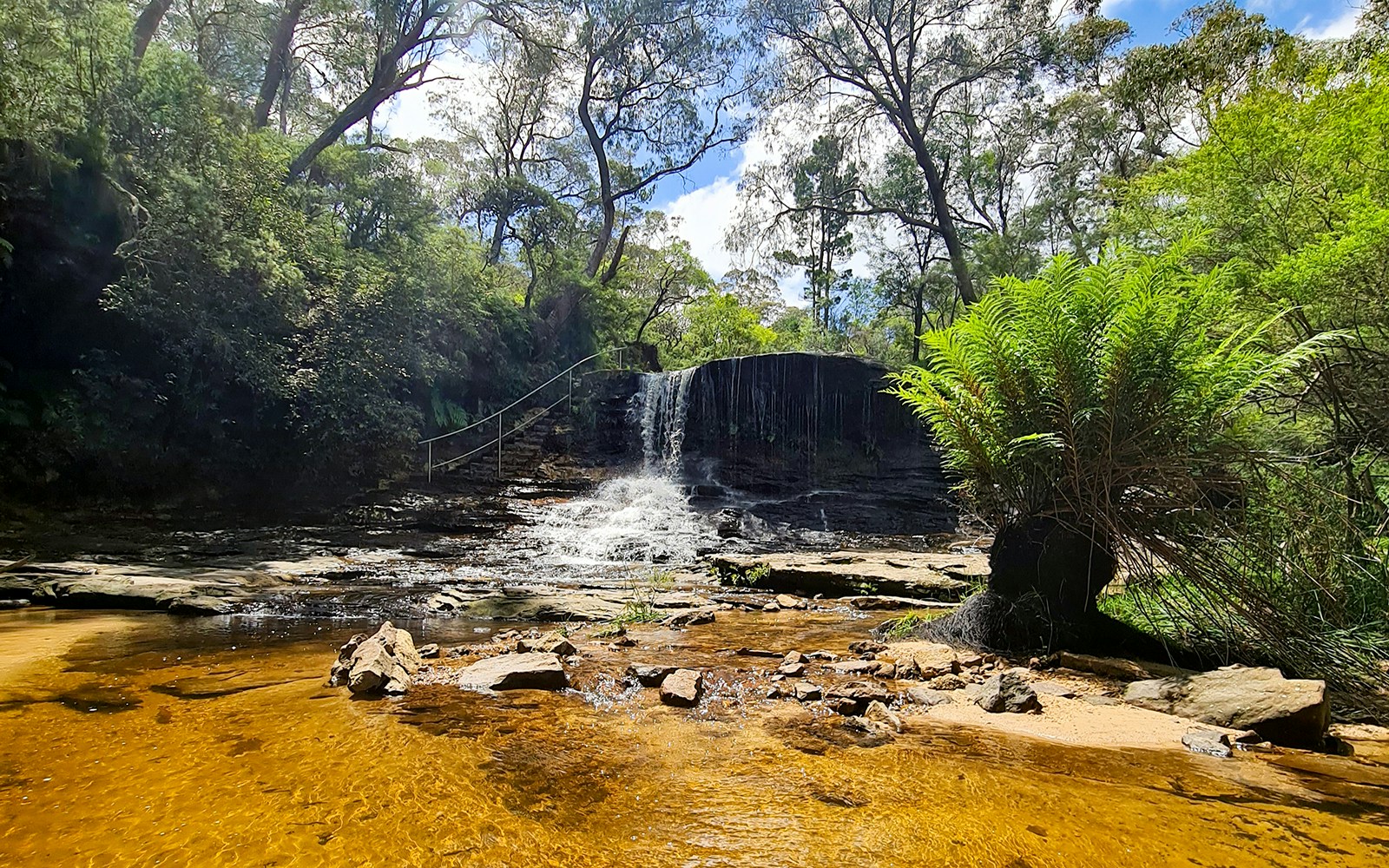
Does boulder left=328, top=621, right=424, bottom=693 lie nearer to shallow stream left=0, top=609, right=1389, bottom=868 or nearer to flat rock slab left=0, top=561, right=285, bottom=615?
shallow stream left=0, top=609, right=1389, bottom=868

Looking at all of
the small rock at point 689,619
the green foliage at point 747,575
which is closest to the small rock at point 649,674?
the small rock at point 689,619

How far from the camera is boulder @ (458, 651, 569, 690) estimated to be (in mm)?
3211

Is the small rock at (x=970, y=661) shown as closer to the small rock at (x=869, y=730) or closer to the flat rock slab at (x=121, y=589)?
the small rock at (x=869, y=730)

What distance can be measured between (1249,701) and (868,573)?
16.4 ft

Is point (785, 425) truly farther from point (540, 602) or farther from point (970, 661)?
point (970, 661)

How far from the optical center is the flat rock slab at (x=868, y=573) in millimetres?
7070

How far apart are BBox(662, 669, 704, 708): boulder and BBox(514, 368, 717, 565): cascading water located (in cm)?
713

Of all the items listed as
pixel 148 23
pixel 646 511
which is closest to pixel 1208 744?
pixel 646 511

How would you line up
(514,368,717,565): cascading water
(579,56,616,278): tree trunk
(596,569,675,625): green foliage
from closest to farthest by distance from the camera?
(596,569,675,625): green foliage → (514,368,717,565): cascading water → (579,56,616,278): tree trunk

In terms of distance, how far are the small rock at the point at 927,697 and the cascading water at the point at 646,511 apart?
25.0 ft

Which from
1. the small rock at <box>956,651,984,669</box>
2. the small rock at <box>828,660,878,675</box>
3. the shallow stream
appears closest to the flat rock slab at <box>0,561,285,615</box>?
the shallow stream

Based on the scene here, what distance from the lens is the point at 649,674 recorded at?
3383 mm

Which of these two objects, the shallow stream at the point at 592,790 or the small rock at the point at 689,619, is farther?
the small rock at the point at 689,619

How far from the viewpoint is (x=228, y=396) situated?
1195cm
